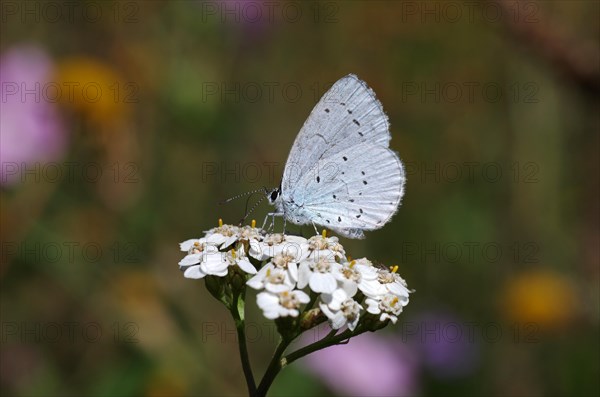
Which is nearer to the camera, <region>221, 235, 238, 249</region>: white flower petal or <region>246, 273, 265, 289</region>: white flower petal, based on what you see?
<region>246, 273, 265, 289</region>: white flower petal

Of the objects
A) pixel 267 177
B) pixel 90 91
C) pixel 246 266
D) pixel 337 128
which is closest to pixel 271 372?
pixel 246 266

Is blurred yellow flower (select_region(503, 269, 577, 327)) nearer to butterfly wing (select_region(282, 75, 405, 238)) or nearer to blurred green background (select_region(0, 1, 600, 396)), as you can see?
blurred green background (select_region(0, 1, 600, 396))

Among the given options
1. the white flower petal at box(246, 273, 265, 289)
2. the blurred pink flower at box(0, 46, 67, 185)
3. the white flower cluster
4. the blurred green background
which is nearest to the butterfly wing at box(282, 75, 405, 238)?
the white flower cluster

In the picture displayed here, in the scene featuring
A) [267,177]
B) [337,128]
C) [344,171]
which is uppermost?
[337,128]

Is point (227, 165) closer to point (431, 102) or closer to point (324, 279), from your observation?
point (431, 102)

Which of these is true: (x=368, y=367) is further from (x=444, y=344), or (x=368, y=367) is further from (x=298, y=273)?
(x=298, y=273)

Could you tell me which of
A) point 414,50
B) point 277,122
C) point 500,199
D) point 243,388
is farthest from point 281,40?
point 243,388
